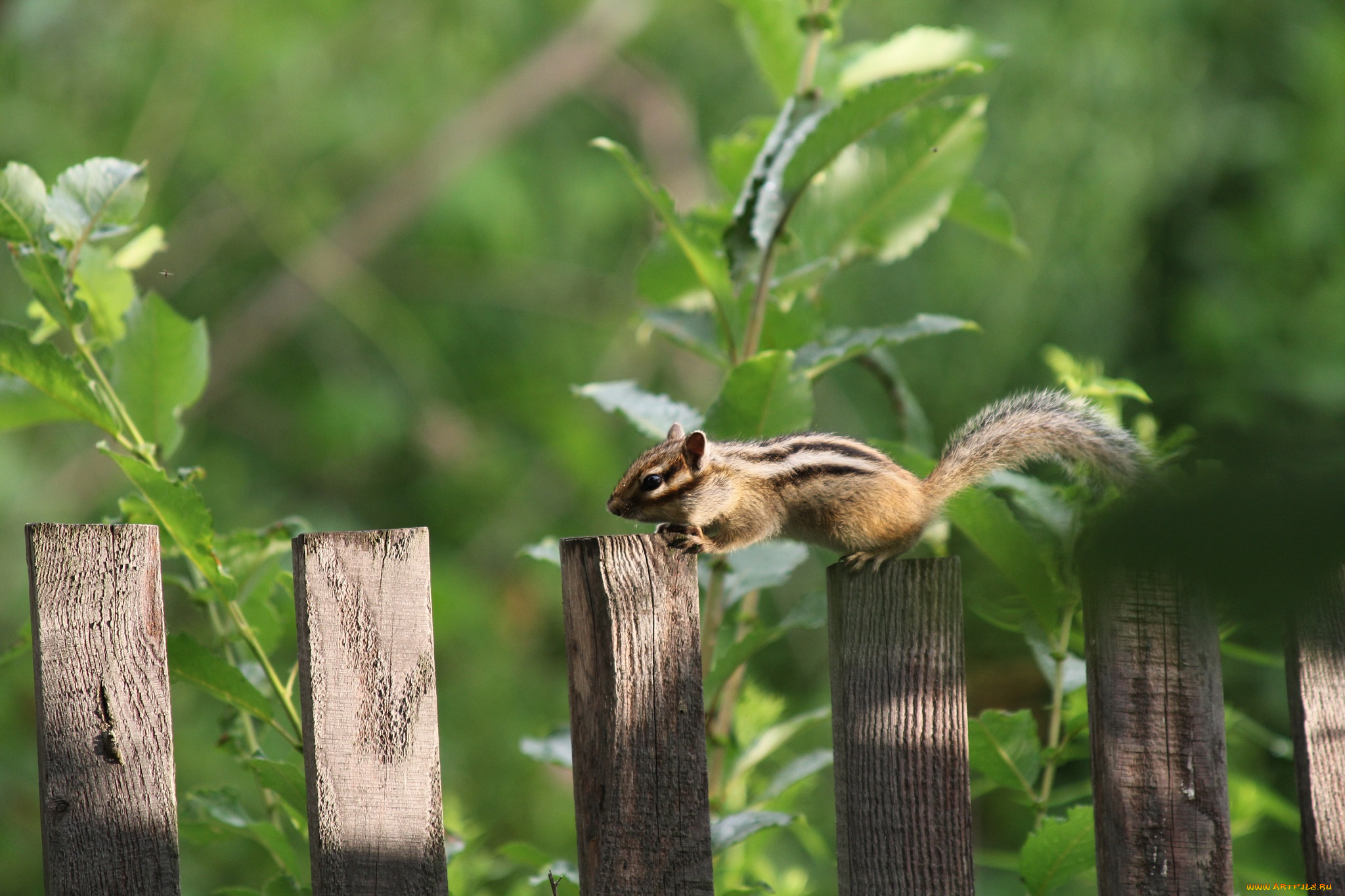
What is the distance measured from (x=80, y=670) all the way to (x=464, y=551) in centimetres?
382

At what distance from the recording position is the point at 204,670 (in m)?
1.16

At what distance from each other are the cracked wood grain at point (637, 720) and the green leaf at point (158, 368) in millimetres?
588

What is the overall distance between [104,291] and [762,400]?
77 centimetres

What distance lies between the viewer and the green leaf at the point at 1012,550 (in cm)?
118

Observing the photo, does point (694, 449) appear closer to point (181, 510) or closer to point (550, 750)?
point (550, 750)

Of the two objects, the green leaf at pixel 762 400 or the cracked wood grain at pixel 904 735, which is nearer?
the cracked wood grain at pixel 904 735

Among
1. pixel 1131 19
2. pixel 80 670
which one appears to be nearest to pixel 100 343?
pixel 80 670

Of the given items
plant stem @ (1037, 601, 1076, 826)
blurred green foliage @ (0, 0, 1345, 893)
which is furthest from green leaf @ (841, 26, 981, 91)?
blurred green foliage @ (0, 0, 1345, 893)

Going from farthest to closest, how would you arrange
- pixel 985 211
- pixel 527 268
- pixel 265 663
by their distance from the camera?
pixel 527 268 → pixel 985 211 → pixel 265 663

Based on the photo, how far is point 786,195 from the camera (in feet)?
4.46

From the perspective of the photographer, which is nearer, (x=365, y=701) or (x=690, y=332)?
(x=365, y=701)

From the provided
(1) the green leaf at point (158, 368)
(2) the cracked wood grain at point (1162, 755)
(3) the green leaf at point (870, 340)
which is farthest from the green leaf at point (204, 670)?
(2) the cracked wood grain at point (1162, 755)

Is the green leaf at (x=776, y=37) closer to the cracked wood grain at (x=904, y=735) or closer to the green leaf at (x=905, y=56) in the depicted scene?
the green leaf at (x=905, y=56)

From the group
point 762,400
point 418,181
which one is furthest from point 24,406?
point 418,181
